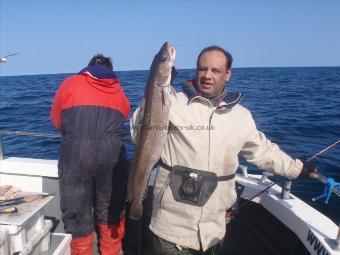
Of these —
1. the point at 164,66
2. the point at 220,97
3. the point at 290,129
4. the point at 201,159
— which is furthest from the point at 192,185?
the point at 290,129

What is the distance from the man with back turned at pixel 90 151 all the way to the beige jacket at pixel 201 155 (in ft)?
2.57

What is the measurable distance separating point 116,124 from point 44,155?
22.8ft

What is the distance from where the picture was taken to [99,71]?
144 inches

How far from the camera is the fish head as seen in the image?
9.14ft

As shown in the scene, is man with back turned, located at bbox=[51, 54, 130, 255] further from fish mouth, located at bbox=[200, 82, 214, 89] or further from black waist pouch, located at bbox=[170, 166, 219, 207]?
fish mouth, located at bbox=[200, 82, 214, 89]

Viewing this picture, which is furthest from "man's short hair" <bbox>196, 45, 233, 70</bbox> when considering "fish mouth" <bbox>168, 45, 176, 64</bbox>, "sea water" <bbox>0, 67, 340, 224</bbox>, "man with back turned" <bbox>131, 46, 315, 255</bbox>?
"sea water" <bbox>0, 67, 340, 224</bbox>

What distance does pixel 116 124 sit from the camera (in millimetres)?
3611

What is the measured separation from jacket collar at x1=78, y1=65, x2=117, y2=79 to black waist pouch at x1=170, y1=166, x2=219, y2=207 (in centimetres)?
143

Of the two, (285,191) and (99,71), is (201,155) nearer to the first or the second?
(285,191)

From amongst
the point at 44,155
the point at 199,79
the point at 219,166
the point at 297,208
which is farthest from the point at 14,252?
the point at 44,155

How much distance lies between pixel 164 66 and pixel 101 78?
108 cm

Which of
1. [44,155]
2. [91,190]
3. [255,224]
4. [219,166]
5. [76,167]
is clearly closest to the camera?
[219,166]

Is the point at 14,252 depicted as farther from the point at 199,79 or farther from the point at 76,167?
the point at 199,79

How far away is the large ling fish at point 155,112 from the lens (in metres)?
2.75
